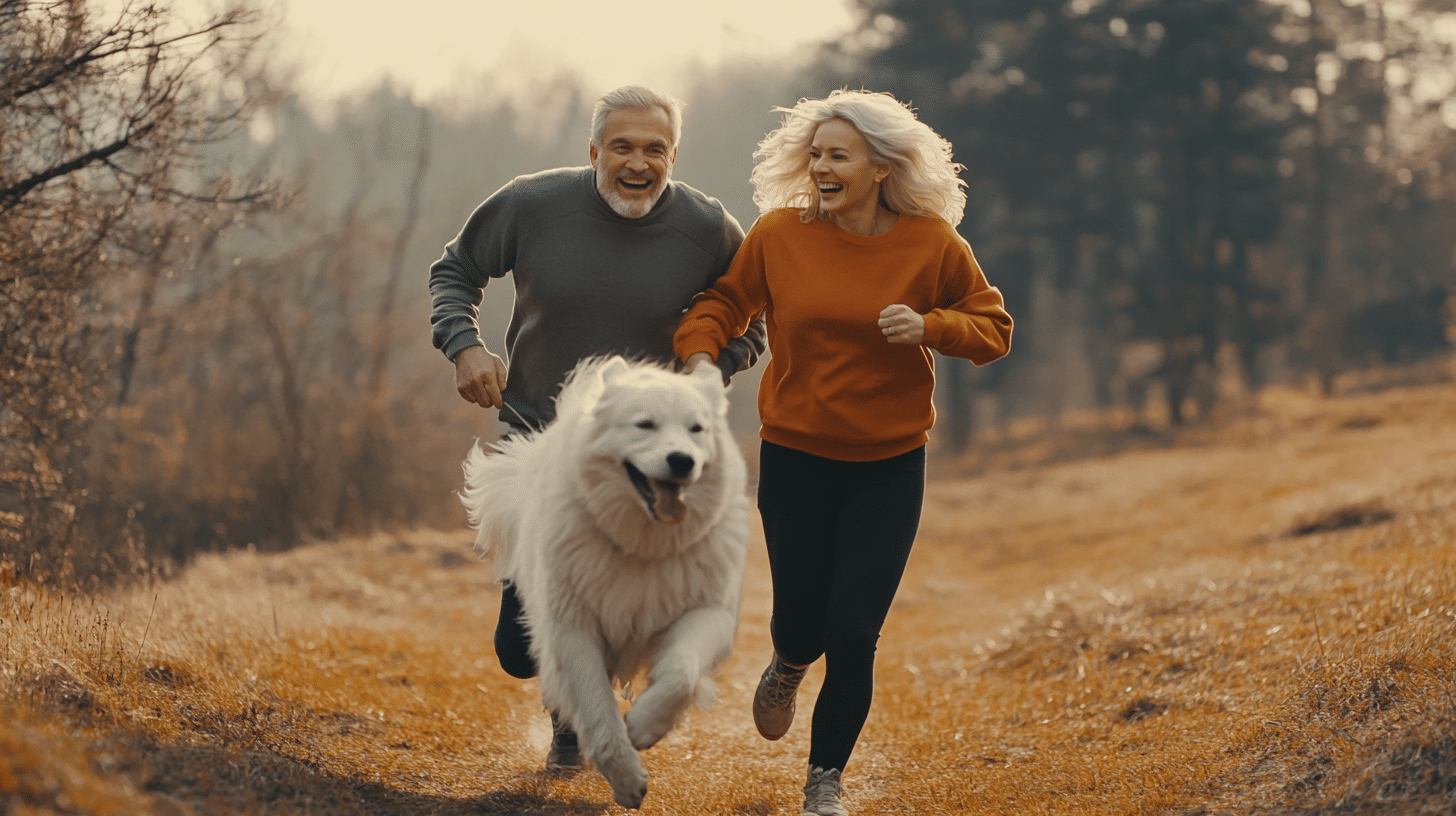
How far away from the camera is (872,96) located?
4.32m

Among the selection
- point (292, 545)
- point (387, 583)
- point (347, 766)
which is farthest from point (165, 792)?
point (292, 545)

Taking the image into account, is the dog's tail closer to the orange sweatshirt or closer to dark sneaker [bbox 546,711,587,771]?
dark sneaker [bbox 546,711,587,771]

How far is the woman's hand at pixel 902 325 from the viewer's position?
370 centimetres

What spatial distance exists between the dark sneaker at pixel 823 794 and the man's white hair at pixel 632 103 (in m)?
2.47

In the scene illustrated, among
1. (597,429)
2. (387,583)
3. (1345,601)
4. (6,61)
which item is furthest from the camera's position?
(387,583)

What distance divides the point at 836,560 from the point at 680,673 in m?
0.78

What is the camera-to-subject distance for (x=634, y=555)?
149 inches

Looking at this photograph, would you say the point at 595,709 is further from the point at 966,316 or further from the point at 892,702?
the point at 892,702

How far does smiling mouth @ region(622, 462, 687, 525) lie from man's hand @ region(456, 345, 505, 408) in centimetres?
93

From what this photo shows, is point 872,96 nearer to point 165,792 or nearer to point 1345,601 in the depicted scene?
point 165,792

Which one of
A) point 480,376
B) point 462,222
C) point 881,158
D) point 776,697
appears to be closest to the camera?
point 881,158

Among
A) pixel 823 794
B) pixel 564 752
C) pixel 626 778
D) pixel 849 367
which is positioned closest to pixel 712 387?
pixel 849 367

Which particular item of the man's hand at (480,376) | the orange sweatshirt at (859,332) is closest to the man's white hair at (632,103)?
the orange sweatshirt at (859,332)

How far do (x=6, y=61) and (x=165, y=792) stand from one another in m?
4.25
